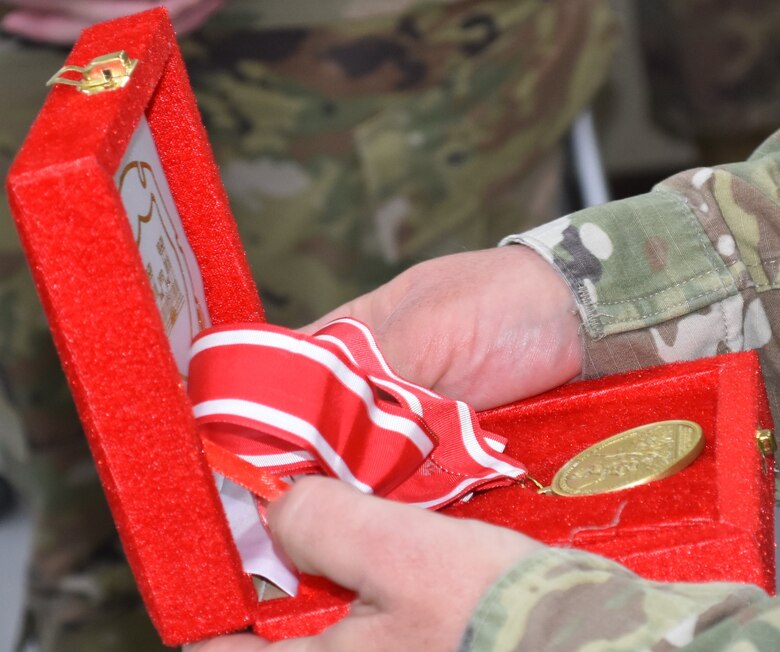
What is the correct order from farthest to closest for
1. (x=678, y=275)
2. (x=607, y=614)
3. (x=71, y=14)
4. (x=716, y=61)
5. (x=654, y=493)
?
(x=716, y=61), (x=71, y=14), (x=678, y=275), (x=654, y=493), (x=607, y=614)

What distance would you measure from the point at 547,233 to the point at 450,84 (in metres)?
0.61

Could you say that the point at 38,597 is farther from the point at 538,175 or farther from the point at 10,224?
the point at 538,175

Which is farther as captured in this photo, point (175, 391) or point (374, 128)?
point (374, 128)

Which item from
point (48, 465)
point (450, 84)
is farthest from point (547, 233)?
point (48, 465)

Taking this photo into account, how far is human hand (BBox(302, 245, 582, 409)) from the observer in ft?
2.63

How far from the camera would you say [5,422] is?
1365 mm

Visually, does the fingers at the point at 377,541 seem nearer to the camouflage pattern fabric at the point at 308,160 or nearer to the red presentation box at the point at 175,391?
the red presentation box at the point at 175,391

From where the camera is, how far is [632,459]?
26.5 inches

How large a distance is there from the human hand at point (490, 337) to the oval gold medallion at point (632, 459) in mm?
110

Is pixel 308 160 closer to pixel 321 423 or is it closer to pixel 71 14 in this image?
pixel 71 14

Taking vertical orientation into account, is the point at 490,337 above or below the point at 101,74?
below

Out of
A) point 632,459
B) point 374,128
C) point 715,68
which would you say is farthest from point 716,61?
point 632,459

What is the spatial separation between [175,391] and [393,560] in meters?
0.14

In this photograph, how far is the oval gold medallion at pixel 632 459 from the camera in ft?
2.14
